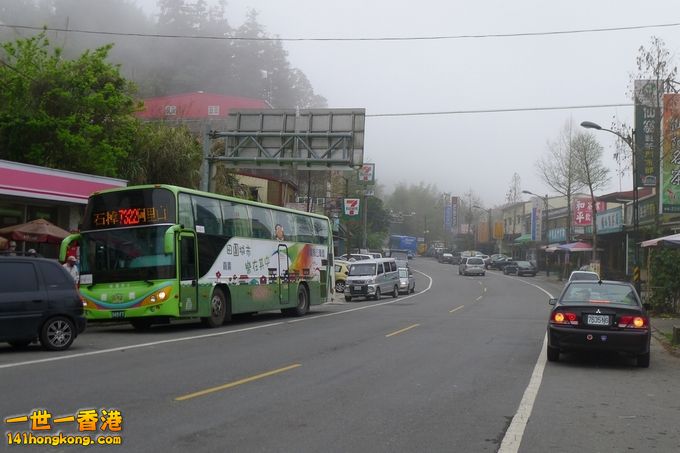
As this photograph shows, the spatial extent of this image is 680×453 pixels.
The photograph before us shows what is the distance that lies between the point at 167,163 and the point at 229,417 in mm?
26870

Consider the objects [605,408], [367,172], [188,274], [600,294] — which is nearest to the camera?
[605,408]

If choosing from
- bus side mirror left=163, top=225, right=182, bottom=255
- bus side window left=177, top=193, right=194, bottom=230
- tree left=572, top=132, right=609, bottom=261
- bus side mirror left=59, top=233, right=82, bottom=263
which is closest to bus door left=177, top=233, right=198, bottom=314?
bus side window left=177, top=193, right=194, bottom=230

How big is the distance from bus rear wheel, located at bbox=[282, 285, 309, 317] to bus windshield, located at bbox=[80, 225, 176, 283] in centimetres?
741

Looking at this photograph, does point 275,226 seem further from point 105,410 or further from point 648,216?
point 648,216

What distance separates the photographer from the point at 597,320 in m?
11.4

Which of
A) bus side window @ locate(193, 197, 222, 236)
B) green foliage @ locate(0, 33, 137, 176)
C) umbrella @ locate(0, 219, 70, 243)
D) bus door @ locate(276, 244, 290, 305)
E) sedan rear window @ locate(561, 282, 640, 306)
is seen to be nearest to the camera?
sedan rear window @ locate(561, 282, 640, 306)

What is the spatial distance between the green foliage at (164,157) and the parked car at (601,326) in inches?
950

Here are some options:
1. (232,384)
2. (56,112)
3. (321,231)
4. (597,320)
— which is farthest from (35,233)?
(597,320)

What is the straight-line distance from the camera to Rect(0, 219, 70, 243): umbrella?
1917 cm

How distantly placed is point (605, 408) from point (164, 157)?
27.5m

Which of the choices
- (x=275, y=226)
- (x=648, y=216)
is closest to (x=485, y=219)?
(x=648, y=216)

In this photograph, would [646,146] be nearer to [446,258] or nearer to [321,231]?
[321,231]

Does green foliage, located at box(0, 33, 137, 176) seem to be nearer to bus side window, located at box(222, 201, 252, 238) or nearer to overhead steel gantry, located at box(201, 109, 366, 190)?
overhead steel gantry, located at box(201, 109, 366, 190)

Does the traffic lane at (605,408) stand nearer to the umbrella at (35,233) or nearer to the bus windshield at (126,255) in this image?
the bus windshield at (126,255)
